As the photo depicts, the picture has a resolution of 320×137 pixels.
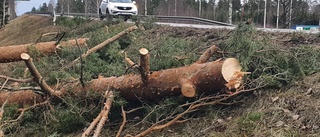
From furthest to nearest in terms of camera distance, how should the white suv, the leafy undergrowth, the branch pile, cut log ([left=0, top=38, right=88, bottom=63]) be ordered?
the white suv, cut log ([left=0, top=38, right=88, bottom=63]), the branch pile, the leafy undergrowth

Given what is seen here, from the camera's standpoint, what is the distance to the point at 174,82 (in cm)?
586

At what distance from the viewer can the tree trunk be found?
219 inches

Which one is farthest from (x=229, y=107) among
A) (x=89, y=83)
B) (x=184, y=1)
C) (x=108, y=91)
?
(x=184, y=1)

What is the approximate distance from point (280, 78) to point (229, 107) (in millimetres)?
835

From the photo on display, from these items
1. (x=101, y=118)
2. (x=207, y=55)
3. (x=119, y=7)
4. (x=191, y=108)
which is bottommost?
(x=101, y=118)

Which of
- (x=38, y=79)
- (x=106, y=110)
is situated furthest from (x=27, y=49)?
(x=106, y=110)

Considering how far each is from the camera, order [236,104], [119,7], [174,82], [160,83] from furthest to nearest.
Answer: [119,7] < [160,83] < [174,82] < [236,104]

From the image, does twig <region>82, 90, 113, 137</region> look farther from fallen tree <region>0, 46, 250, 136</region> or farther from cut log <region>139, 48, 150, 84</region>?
cut log <region>139, 48, 150, 84</region>

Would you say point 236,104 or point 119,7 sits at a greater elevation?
point 119,7

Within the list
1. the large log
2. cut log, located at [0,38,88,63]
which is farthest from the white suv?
the large log

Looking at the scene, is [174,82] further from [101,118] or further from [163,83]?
[101,118]

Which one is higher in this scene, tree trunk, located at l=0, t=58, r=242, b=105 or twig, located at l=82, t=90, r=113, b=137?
tree trunk, located at l=0, t=58, r=242, b=105

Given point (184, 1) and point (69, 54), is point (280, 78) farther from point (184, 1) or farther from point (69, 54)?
point (184, 1)

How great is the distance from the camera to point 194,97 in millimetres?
5891
